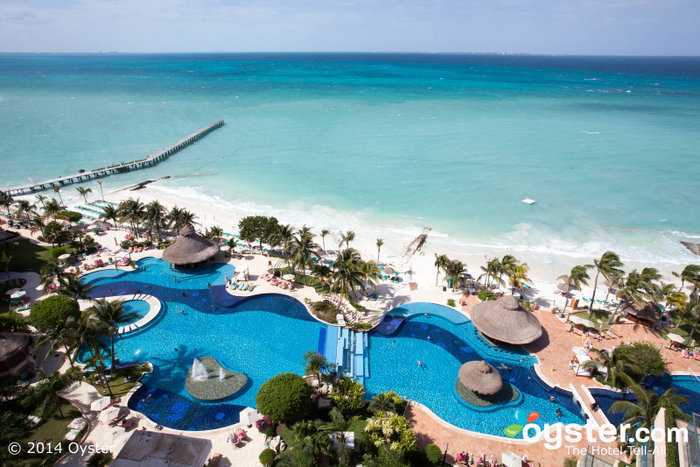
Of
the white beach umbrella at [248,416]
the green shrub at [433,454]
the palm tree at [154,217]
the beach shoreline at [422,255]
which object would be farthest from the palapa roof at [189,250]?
the green shrub at [433,454]

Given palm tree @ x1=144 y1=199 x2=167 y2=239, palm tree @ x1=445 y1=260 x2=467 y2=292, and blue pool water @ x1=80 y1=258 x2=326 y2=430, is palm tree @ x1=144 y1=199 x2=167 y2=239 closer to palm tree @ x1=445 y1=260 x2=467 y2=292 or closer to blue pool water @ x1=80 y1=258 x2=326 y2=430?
blue pool water @ x1=80 y1=258 x2=326 y2=430

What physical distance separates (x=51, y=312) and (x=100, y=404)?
9143mm

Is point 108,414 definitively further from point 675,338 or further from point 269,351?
point 675,338

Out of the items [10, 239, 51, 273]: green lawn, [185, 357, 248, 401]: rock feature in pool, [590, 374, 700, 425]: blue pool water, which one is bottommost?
[590, 374, 700, 425]: blue pool water

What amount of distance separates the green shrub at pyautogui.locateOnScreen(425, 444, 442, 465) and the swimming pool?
3.13 m

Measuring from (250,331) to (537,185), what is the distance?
51.5 metres

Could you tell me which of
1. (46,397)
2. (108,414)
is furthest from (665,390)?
(46,397)

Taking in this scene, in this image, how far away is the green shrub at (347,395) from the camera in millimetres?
21781

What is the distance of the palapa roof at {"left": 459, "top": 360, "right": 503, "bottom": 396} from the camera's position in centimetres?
2314

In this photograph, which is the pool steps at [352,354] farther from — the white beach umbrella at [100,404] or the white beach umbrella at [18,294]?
the white beach umbrella at [18,294]

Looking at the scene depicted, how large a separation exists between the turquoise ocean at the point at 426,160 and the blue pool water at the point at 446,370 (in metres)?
16.0

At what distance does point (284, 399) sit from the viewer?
803 inches

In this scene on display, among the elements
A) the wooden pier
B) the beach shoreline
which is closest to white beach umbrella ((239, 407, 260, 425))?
the beach shoreline

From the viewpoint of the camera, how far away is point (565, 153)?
74.8 m
